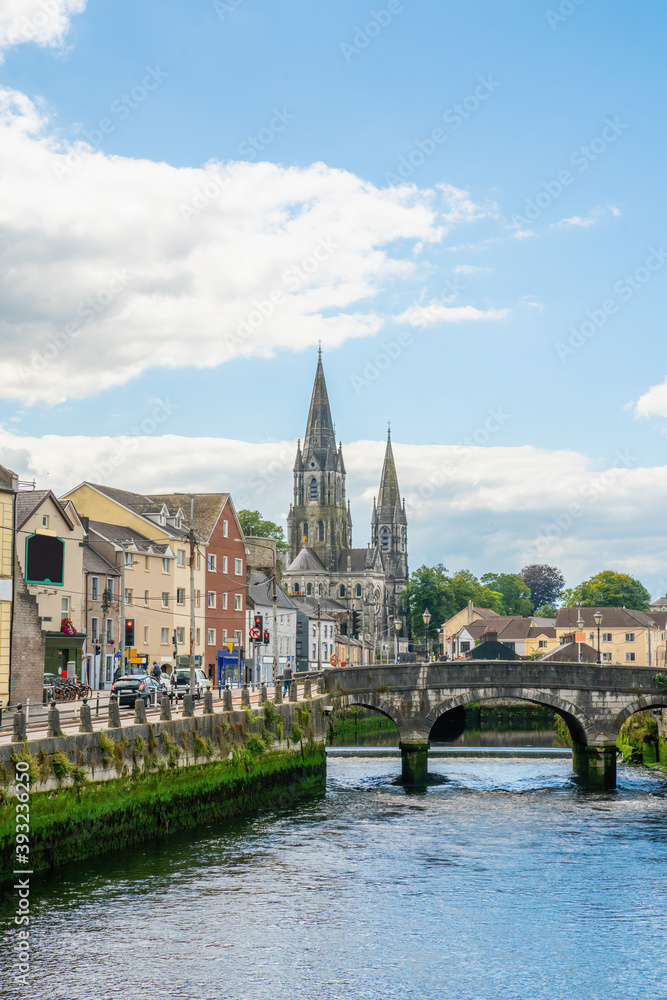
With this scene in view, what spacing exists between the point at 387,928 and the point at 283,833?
11.9 m

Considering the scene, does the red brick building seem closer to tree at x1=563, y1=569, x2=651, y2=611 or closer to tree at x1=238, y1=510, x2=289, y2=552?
tree at x1=238, y1=510, x2=289, y2=552

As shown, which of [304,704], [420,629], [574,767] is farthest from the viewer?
[420,629]

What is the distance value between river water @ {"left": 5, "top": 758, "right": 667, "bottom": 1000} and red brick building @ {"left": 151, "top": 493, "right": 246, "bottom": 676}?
38068mm

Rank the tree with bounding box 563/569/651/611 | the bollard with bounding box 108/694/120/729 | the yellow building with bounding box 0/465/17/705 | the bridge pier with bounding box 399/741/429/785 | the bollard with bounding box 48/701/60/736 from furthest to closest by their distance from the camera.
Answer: the tree with bounding box 563/569/651/611 < the bridge pier with bounding box 399/741/429/785 < the yellow building with bounding box 0/465/17/705 < the bollard with bounding box 108/694/120/729 < the bollard with bounding box 48/701/60/736

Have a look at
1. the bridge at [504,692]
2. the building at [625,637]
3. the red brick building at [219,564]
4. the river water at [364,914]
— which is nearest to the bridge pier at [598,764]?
the bridge at [504,692]

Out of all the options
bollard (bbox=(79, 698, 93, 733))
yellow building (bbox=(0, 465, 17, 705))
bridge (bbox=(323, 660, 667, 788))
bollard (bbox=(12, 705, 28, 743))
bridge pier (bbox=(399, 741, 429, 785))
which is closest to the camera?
bollard (bbox=(12, 705, 28, 743))

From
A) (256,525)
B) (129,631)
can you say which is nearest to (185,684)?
(129,631)

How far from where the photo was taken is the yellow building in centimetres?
4081

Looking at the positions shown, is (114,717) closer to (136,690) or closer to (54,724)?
(54,724)

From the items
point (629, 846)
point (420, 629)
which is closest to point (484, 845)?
point (629, 846)

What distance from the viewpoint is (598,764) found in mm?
54719

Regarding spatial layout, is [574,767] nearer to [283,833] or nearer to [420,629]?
[283,833]

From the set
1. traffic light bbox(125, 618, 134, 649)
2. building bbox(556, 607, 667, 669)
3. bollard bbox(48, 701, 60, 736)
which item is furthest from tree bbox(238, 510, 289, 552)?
bollard bbox(48, 701, 60, 736)

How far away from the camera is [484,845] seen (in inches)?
1380
